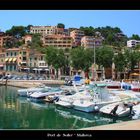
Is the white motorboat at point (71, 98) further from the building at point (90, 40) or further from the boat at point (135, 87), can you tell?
the building at point (90, 40)

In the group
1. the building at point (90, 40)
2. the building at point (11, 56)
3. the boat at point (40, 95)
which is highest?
the building at point (90, 40)

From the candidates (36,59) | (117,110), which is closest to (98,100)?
(117,110)

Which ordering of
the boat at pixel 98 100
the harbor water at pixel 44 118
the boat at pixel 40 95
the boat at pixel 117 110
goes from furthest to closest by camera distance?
the boat at pixel 40 95 < the boat at pixel 98 100 < the boat at pixel 117 110 < the harbor water at pixel 44 118

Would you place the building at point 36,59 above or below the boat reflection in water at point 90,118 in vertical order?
above

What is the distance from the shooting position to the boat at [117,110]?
22.4ft

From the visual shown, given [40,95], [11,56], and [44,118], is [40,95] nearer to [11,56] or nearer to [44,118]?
[44,118]

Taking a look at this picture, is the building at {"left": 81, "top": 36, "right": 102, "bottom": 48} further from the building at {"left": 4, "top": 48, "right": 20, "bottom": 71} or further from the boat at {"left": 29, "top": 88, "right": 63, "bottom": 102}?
the boat at {"left": 29, "top": 88, "right": 63, "bottom": 102}

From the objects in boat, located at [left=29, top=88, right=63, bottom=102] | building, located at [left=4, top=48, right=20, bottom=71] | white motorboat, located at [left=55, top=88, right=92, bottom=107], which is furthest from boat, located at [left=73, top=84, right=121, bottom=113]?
building, located at [left=4, top=48, right=20, bottom=71]

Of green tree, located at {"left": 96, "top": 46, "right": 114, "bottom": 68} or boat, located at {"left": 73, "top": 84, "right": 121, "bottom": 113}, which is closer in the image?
green tree, located at {"left": 96, "top": 46, "right": 114, "bottom": 68}

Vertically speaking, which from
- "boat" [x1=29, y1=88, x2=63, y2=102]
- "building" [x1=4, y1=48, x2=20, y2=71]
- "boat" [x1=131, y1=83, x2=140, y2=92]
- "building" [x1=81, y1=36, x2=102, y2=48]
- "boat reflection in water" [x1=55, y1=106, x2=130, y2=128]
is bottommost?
"boat reflection in water" [x1=55, y1=106, x2=130, y2=128]

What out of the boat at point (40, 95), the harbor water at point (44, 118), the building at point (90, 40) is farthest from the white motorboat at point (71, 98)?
the building at point (90, 40)

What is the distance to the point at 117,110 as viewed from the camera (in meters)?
7.22

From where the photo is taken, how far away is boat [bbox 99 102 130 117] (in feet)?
22.4
